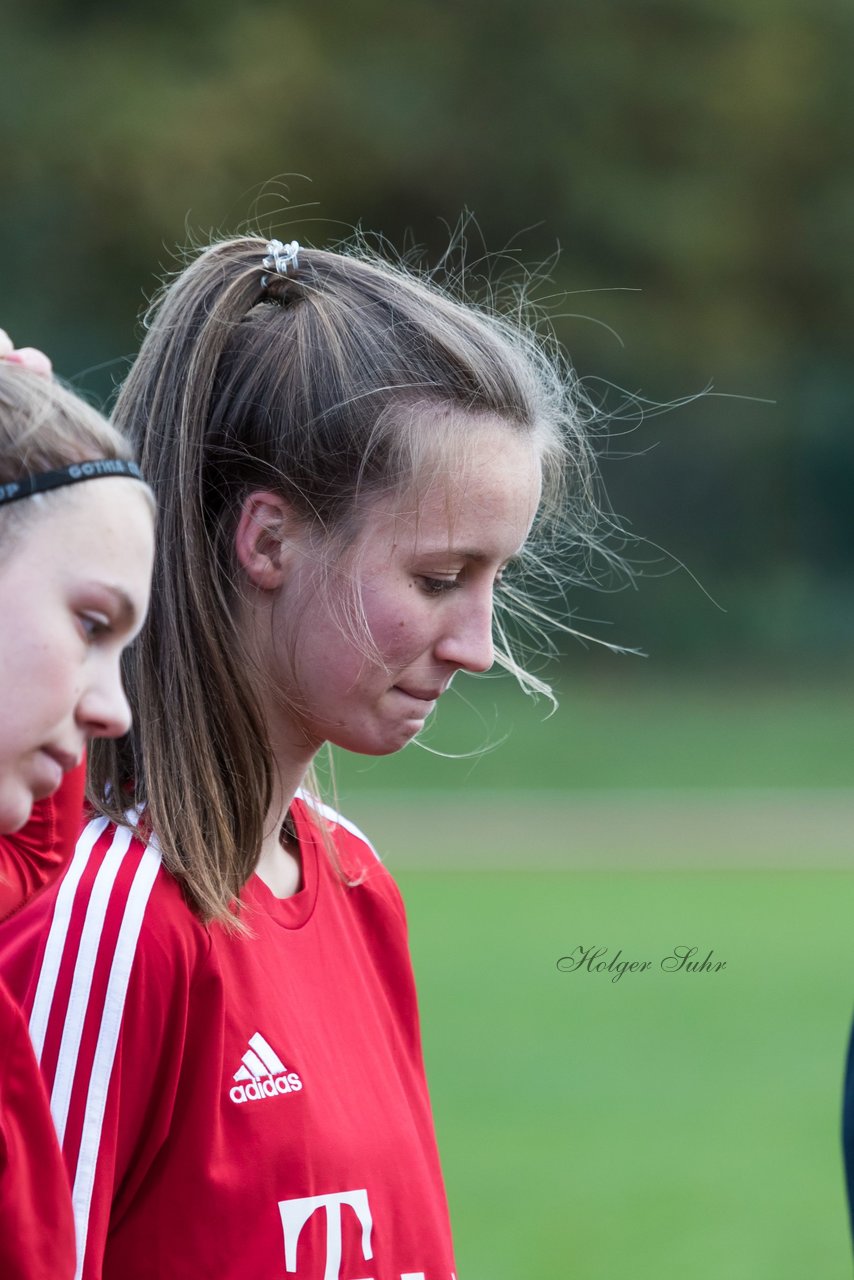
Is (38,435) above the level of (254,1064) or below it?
above

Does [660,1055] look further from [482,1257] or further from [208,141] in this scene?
[208,141]

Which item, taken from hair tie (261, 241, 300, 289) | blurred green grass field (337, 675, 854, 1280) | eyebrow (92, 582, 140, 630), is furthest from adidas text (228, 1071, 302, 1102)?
blurred green grass field (337, 675, 854, 1280)

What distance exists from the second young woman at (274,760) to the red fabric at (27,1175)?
9cm

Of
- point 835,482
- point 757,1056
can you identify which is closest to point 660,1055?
point 757,1056

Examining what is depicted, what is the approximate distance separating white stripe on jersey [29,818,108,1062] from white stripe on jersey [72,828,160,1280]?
30 mm

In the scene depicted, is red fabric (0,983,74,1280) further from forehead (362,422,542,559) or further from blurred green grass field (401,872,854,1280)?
blurred green grass field (401,872,854,1280)

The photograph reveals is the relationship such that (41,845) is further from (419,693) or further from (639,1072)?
(639,1072)

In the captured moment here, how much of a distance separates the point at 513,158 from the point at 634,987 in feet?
57.7

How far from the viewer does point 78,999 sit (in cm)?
174

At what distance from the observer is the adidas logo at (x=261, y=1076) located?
1.85m

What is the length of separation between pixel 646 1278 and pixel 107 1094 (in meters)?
4.30

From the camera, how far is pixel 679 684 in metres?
21.6

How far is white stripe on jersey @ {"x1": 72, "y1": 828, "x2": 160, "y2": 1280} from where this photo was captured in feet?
5.57
